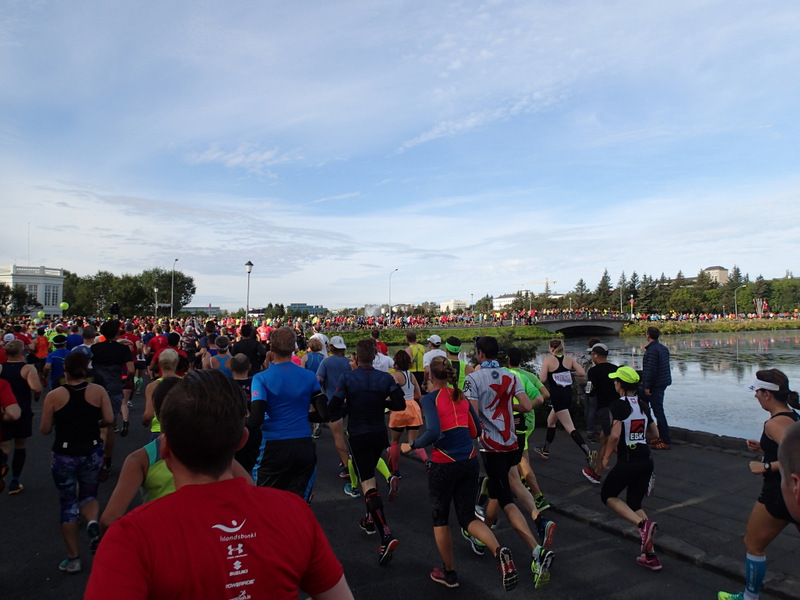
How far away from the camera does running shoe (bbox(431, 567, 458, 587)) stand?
4.16 meters

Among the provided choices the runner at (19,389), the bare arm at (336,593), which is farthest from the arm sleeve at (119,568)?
the runner at (19,389)

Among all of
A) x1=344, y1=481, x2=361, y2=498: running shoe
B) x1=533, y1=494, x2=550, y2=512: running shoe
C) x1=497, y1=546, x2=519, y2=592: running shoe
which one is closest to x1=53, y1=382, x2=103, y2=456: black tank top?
x1=344, y1=481, x2=361, y2=498: running shoe

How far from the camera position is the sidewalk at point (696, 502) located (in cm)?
457

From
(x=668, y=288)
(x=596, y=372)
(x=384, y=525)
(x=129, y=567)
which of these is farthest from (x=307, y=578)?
(x=668, y=288)

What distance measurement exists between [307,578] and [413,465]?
21.9ft

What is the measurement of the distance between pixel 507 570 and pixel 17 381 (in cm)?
639

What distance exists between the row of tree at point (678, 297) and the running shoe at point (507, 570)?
97.1 metres

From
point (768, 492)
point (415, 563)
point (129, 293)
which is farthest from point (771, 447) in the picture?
point (129, 293)

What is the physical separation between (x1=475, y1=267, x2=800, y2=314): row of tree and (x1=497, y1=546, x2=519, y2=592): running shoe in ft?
319

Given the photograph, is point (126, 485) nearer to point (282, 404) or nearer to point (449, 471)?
point (282, 404)

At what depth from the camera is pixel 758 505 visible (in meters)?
3.72

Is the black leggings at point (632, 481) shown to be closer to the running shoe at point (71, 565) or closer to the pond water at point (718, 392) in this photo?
the running shoe at point (71, 565)

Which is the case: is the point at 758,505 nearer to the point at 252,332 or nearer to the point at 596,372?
the point at 596,372

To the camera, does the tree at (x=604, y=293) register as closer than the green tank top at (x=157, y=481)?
No
